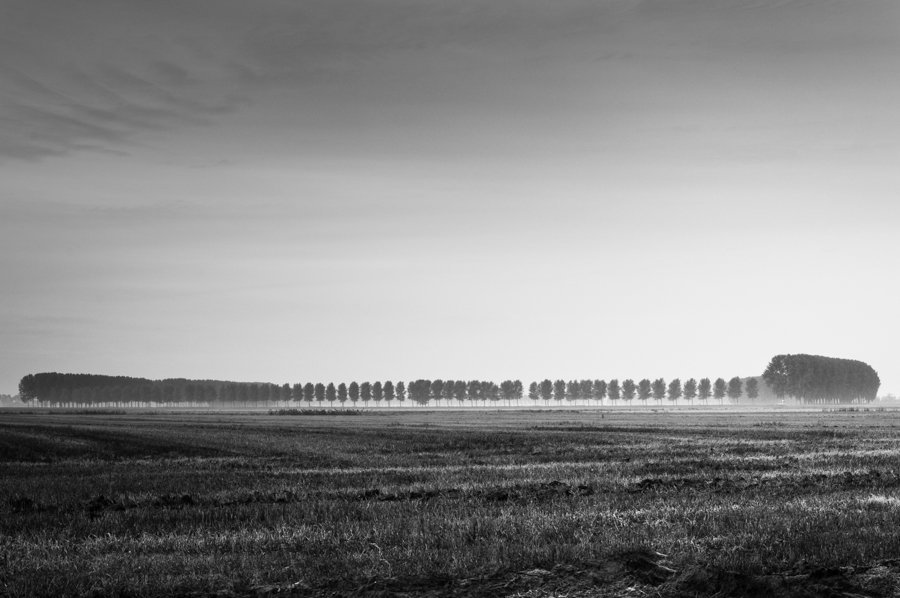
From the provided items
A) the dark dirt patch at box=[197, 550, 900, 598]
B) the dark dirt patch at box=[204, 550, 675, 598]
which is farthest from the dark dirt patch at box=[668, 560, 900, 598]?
the dark dirt patch at box=[204, 550, 675, 598]

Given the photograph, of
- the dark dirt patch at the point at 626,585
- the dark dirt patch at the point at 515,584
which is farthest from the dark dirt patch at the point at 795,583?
the dark dirt patch at the point at 515,584

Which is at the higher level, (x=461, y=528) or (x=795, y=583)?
(x=795, y=583)

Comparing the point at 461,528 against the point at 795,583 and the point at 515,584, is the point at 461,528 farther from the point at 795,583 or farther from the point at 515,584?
the point at 795,583

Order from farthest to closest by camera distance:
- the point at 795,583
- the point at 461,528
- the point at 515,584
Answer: the point at 461,528, the point at 795,583, the point at 515,584

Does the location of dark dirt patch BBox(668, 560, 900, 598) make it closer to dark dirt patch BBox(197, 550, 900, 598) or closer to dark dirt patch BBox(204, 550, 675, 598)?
dark dirt patch BBox(197, 550, 900, 598)

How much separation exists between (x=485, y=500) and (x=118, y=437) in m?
44.2

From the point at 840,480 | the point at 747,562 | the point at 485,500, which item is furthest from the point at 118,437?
the point at 747,562

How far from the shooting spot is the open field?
1097 cm

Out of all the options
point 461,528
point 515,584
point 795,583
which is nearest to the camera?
point 515,584

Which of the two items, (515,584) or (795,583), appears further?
(795,583)

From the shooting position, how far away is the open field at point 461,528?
10969 millimetres

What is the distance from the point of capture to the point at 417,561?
12211 mm

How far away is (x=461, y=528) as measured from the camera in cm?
1526

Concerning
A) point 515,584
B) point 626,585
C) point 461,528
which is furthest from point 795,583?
point 461,528
